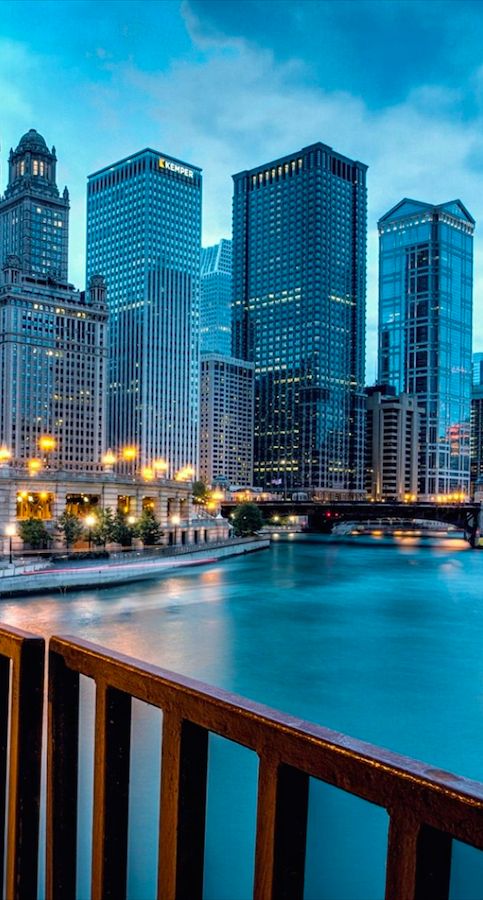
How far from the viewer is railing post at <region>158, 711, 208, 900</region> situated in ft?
11.4

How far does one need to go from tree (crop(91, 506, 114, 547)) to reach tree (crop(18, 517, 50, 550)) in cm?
562

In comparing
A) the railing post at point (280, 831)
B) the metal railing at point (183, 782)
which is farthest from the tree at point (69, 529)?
the railing post at point (280, 831)

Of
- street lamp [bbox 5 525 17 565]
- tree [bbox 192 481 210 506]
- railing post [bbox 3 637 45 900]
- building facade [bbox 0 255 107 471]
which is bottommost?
street lamp [bbox 5 525 17 565]

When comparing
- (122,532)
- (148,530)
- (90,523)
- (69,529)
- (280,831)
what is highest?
(280,831)

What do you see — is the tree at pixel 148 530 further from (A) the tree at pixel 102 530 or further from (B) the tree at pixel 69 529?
(B) the tree at pixel 69 529

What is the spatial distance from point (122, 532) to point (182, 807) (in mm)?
77132

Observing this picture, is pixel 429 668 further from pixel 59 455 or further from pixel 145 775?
pixel 59 455

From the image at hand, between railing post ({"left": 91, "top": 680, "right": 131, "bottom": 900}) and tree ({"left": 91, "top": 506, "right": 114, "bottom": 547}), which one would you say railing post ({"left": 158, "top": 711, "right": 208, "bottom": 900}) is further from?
tree ({"left": 91, "top": 506, "right": 114, "bottom": 547})

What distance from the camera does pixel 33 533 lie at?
71.2m

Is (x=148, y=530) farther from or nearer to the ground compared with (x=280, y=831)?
nearer to the ground

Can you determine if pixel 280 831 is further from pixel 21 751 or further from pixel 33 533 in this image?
pixel 33 533

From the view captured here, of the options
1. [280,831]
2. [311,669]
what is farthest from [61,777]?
[311,669]

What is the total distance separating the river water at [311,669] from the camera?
1789 centimetres

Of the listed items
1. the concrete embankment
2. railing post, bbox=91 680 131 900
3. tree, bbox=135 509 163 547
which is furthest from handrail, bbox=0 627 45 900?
tree, bbox=135 509 163 547
